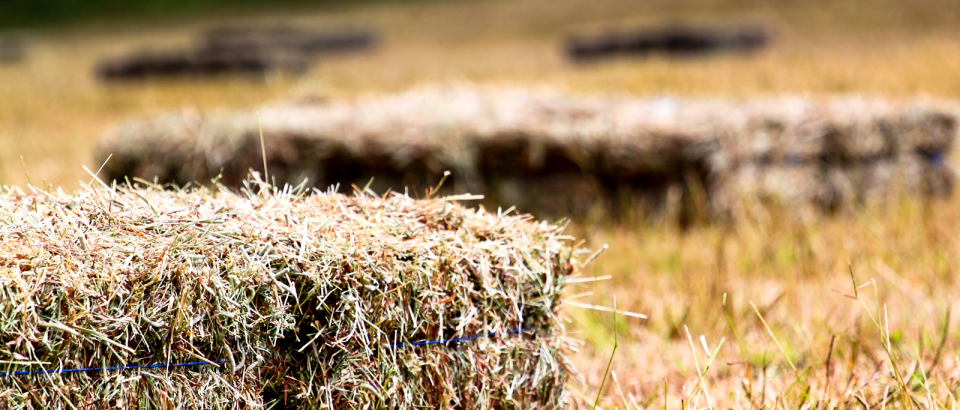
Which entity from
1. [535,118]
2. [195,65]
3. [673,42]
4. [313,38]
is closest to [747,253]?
[535,118]

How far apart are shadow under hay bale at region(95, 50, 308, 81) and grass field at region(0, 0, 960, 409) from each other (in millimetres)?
603

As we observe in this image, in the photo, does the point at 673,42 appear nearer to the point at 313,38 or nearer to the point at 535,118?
the point at 535,118

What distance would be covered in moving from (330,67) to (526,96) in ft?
37.0

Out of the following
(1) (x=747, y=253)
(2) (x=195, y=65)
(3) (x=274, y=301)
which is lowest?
(2) (x=195, y=65)

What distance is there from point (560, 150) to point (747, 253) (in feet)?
3.02

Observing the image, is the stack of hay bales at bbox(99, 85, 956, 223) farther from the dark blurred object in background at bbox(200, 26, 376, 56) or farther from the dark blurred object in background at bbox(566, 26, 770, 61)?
the dark blurred object in background at bbox(200, 26, 376, 56)

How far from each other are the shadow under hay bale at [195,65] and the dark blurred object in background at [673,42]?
5.02 metres

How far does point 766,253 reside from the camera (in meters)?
2.96

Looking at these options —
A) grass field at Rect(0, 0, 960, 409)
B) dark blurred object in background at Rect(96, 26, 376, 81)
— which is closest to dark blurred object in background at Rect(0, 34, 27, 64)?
grass field at Rect(0, 0, 960, 409)

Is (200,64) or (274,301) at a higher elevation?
(274,301)

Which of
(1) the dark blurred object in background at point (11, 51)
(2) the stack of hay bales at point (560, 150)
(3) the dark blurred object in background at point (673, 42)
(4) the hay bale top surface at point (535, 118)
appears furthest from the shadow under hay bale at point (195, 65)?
(2) the stack of hay bales at point (560, 150)

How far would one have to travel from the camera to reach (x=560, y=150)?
3430 millimetres

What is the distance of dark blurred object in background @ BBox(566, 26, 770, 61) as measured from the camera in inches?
489

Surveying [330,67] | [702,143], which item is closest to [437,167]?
[702,143]
